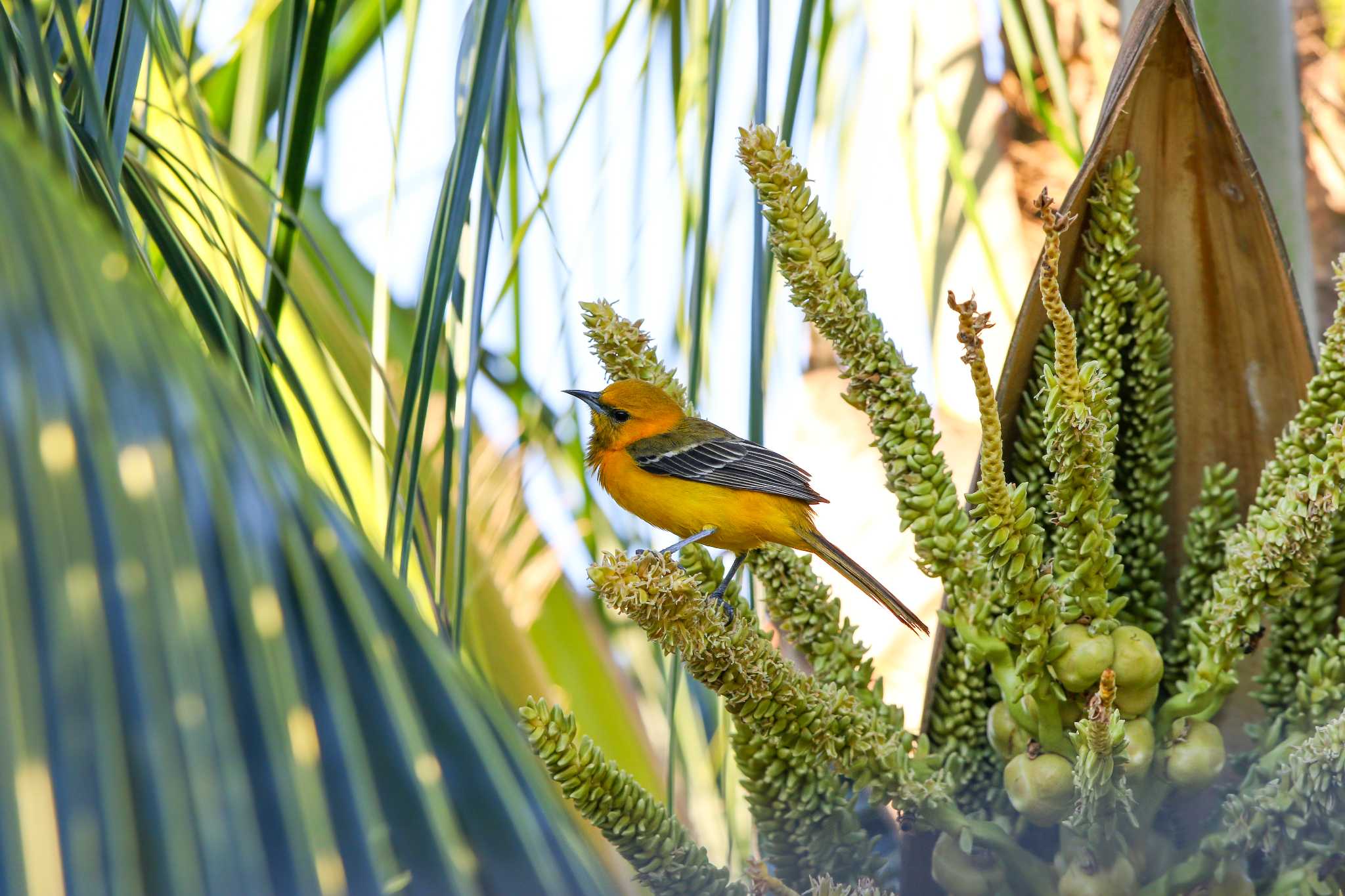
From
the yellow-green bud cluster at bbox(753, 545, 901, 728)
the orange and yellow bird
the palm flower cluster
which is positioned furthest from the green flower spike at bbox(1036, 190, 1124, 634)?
the orange and yellow bird

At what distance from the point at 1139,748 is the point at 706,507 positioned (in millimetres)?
1184

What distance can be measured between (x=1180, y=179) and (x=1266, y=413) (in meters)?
0.23

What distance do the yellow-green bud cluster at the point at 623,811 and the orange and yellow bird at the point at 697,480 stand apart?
0.89 metres

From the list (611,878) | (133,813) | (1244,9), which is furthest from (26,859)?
(1244,9)

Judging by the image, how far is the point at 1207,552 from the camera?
42.8 inches

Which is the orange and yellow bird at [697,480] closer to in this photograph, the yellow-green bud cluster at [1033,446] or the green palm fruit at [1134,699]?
the yellow-green bud cluster at [1033,446]

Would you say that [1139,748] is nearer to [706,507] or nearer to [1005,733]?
[1005,733]

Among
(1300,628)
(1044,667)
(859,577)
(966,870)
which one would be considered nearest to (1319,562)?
(1300,628)

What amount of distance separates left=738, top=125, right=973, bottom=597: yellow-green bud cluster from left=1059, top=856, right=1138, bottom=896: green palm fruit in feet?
0.75

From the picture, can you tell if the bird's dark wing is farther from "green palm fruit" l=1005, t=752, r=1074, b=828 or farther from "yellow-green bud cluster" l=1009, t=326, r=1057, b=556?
"green palm fruit" l=1005, t=752, r=1074, b=828

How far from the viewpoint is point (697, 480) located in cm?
204

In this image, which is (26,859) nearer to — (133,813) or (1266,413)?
(133,813)

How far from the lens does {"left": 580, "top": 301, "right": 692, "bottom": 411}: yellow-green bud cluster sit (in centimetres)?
115

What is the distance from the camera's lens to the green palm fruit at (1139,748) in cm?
89
